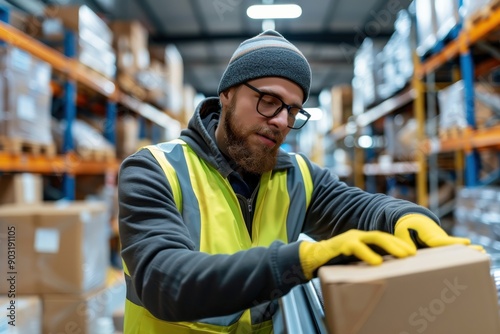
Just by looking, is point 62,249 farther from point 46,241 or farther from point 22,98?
point 22,98

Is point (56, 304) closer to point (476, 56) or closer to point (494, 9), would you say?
point (494, 9)

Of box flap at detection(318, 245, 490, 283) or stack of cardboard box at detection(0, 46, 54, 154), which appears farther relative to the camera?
stack of cardboard box at detection(0, 46, 54, 154)

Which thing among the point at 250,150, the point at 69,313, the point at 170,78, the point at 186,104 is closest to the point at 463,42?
the point at 250,150

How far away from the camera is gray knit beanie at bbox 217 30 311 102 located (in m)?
1.65

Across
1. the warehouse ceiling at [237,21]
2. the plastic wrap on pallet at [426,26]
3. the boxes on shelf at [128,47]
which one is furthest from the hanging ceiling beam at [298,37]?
the plastic wrap on pallet at [426,26]

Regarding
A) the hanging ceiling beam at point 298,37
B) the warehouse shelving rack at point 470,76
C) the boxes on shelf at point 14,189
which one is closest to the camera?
the boxes on shelf at point 14,189

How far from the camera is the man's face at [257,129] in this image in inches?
64.3

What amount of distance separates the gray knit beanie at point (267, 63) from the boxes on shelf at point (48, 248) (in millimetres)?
1664

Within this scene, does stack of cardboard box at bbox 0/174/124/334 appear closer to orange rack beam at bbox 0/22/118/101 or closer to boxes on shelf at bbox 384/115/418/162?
orange rack beam at bbox 0/22/118/101

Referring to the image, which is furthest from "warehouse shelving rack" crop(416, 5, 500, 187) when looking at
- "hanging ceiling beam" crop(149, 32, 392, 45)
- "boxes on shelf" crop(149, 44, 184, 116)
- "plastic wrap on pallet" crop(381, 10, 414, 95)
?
"hanging ceiling beam" crop(149, 32, 392, 45)

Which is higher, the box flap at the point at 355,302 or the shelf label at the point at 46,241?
the box flap at the point at 355,302

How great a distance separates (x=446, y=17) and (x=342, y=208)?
3509 mm

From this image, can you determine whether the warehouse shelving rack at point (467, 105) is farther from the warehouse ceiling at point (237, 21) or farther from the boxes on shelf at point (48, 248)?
the boxes on shelf at point (48, 248)

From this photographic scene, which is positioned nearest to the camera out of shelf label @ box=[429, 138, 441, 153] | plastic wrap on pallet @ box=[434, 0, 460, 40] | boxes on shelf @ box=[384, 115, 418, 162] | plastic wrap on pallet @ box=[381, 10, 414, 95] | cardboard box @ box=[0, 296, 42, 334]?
cardboard box @ box=[0, 296, 42, 334]
